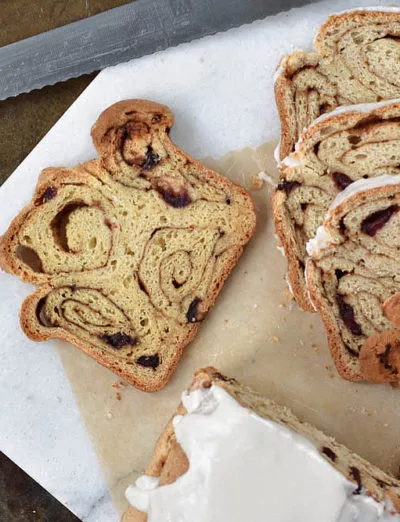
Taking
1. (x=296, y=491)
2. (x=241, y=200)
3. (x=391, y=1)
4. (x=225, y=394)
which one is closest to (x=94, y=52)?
(x=241, y=200)

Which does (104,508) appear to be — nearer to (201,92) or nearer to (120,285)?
(120,285)

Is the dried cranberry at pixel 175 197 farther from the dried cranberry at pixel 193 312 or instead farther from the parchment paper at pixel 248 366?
the dried cranberry at pixel 193 312

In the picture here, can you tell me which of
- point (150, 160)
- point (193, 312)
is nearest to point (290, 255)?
point (193, 312)

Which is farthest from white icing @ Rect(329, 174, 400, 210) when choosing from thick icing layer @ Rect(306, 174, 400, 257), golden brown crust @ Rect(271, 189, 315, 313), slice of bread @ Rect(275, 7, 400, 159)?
slice of bread @ Rect(275, 7, 400, 159)

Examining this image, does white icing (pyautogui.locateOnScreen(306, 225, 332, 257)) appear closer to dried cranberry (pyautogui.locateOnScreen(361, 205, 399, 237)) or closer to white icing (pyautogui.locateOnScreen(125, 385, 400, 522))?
dried cranberry (pyautogui.locateOnScreen(361, 205, 399, 237))

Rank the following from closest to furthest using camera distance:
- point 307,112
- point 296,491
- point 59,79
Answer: point 296,491 → point 307,112 → point 59,79
